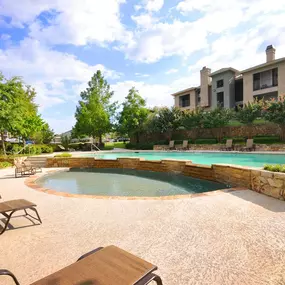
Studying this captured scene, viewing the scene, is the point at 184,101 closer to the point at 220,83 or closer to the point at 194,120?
the point at 220,83

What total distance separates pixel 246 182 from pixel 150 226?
375 cm

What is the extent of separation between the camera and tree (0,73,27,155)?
1420 cm

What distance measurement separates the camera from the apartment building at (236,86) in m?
25.8

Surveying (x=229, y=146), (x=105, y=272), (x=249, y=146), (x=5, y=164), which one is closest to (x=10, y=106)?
(x=5, y=164)

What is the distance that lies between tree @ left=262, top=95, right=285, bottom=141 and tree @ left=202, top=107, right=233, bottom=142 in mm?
4032

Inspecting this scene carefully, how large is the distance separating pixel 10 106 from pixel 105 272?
1624cm

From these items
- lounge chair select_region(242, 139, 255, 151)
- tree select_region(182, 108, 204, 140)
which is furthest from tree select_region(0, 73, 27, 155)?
lounge chair select_region(242, 139, 255, 151)

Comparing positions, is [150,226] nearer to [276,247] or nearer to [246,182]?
[276,247]

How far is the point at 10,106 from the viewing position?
14711 mm

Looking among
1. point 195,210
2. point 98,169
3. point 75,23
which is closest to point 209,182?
point 195,210

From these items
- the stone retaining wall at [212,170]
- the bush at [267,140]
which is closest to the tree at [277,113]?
the bush at [267,140]

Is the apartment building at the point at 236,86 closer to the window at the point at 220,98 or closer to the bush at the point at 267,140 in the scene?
the window at the point at 220,98

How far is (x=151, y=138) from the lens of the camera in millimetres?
29078

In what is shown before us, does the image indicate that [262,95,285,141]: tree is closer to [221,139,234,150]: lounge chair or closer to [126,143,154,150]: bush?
[221,139,234,150]: lounge chair
